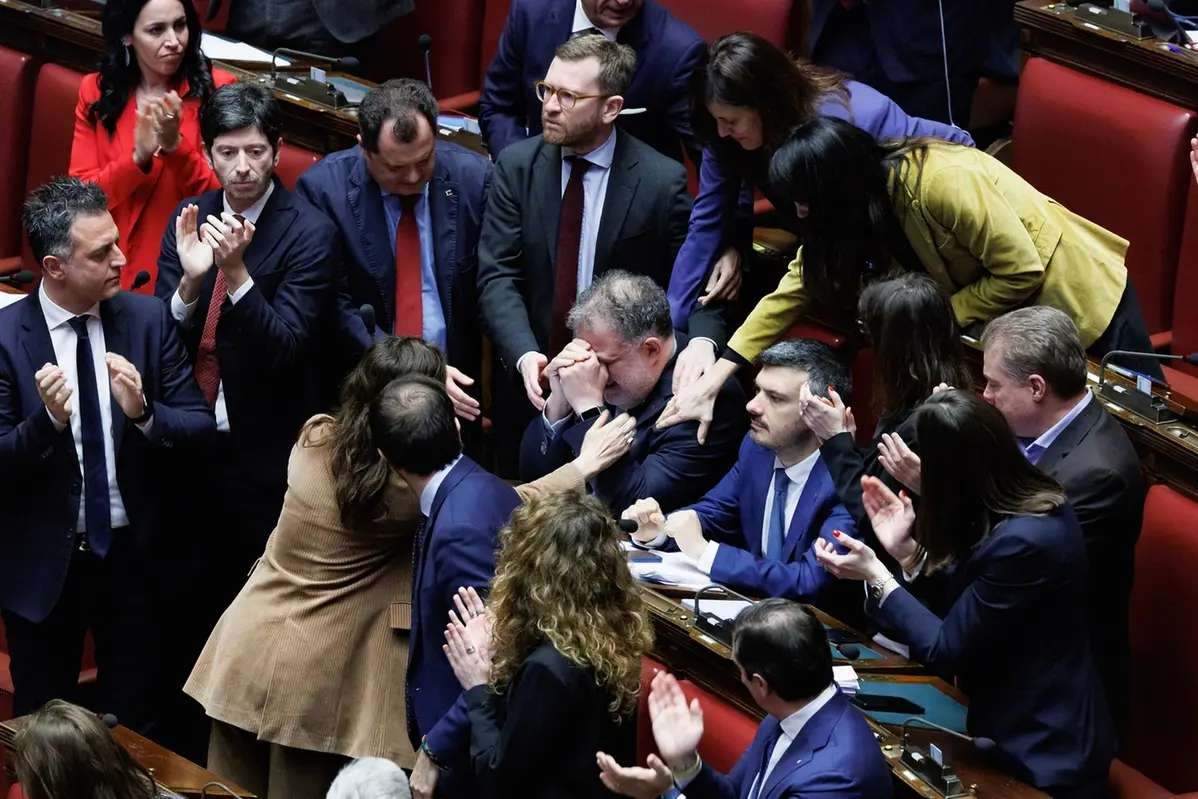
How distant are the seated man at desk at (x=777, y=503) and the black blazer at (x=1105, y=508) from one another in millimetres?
262

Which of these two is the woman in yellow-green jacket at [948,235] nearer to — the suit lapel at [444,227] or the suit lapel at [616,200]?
the suit lapel at [616,200]

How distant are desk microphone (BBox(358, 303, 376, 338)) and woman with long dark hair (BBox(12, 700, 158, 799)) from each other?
31.2 inches

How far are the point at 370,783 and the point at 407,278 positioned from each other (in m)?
0.98

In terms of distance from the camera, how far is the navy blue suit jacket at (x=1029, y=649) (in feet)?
5.43

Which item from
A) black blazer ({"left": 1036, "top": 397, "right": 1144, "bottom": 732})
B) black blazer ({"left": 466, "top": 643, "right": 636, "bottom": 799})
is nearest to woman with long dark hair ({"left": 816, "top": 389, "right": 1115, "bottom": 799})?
black blazer ({"left": 1036, "top": 397, "right": 1144, "bottom": 732})

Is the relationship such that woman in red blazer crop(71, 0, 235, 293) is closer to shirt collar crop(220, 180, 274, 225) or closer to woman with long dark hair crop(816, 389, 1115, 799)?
shirt collar crop(220, 180, 274, 225)

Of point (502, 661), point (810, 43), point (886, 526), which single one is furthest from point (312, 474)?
point (810, 43)

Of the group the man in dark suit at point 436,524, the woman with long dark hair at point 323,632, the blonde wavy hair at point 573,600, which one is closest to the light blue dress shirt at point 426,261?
the woman with long dark hair at point 323,632

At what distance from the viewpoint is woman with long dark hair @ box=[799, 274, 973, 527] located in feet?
6.24

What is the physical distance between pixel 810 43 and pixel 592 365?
0.78m

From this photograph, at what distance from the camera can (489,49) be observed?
3.24 meters

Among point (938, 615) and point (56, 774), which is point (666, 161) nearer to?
point (938, 615)

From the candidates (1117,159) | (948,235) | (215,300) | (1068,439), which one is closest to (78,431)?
(215,300)

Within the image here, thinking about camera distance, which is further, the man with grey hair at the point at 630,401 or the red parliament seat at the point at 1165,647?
the man with grey hair at the point at 630,401
